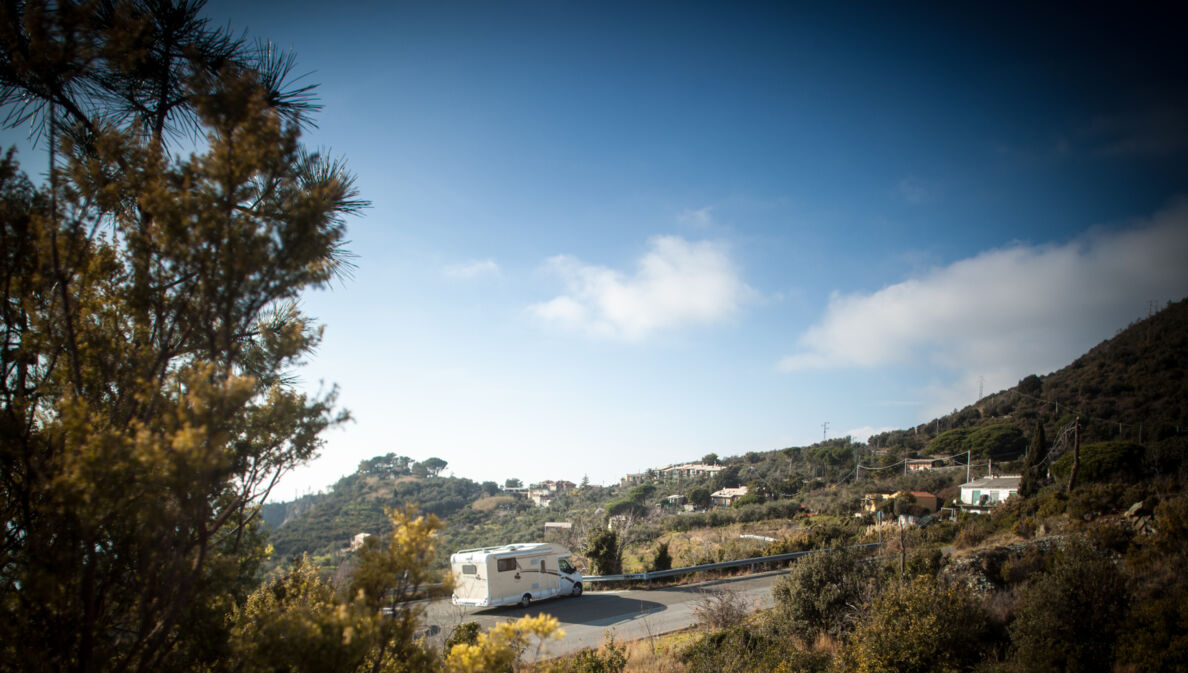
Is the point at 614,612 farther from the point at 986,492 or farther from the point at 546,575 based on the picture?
the point at 986,492

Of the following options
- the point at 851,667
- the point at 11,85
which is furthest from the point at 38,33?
the point at 851,667

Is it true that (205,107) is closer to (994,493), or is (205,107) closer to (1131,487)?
(1131,487)

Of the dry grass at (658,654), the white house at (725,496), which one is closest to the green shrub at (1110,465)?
the dry grass at (658,654)

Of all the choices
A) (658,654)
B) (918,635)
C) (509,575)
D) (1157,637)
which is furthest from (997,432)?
(658,654)

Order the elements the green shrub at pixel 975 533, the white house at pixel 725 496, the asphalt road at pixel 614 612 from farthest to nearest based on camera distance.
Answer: the white house at pixel 725 496
the green shrub at pixel 975 533
the asphalt road at pixel 614 612

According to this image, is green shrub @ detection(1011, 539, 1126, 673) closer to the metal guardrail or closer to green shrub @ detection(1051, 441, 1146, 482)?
the metal guardrail

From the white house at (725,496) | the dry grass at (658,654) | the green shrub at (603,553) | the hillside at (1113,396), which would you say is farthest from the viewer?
the white house at (725,496)

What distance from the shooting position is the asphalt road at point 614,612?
498 inches

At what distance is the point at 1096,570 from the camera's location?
27.2 feet

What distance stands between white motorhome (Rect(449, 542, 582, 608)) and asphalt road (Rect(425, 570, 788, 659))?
0.41 metres

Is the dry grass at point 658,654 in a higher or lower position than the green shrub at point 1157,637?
lower

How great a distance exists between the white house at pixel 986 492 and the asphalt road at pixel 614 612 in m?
27.2

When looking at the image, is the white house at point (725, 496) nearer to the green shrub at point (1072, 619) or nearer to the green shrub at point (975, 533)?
the green shrub at point (975, 533)

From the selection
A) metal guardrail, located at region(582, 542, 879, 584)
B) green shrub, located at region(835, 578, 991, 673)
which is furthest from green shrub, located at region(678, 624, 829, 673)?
metal guardrail, located at region(582, 542, 879, 584)
